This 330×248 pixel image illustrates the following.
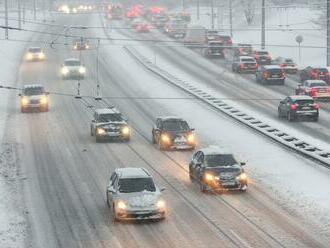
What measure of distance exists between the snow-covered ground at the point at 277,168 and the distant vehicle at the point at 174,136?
7.19 feet

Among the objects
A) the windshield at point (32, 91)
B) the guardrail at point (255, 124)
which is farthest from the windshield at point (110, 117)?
the windshield at point (32, 91)

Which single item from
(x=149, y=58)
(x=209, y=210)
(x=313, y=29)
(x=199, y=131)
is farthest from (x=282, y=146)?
(x=313, y=29)

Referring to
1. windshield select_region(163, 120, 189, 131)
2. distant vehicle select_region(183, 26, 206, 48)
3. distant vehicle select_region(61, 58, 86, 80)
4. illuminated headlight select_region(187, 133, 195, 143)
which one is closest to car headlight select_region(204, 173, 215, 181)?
illuminated headlight select_region(187, 133, 195, 143)

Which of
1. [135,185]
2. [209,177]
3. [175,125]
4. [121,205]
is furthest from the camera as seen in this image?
[175,125]

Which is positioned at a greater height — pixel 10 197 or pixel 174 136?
pixel 174 136

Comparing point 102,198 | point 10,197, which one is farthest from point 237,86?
point 10,197

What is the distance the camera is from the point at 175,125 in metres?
45.6

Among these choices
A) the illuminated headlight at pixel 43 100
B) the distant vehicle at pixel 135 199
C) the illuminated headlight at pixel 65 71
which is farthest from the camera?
the illuminated headlight at pixel 65 71

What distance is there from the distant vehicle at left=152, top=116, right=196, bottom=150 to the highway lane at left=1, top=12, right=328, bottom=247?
29.1 inches

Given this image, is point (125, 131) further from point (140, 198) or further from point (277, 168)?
point (140, 198)

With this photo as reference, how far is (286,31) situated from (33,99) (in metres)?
65.8

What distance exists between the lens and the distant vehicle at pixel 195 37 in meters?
106

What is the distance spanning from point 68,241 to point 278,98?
3924cm

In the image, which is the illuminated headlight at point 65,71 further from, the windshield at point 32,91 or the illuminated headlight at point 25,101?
the illuminated headlight at point 25,101
